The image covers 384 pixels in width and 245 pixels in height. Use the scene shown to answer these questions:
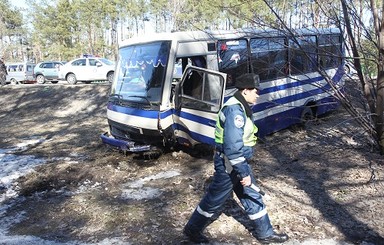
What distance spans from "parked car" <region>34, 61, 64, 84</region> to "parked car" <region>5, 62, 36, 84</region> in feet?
4.35

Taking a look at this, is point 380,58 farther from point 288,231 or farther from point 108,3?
point 108,3

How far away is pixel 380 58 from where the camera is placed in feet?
17.6

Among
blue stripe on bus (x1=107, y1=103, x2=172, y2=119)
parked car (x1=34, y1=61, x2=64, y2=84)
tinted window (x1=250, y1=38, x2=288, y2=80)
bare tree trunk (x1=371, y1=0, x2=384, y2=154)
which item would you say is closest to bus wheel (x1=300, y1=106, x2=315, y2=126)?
tinted window (x1=250, y1=38, x2=288, y2=80)

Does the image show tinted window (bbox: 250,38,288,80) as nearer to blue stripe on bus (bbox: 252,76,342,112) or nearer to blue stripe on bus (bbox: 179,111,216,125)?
blue stripe on bus (bbox: 252,76,342,112)

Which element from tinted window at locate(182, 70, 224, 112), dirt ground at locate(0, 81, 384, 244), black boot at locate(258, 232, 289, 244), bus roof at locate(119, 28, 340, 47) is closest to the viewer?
black boot at locate(258, 232, 289, 244)

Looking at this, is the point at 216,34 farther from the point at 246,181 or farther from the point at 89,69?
the point at 89,69

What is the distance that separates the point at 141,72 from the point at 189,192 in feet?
8.36

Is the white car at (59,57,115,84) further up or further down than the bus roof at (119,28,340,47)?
further down

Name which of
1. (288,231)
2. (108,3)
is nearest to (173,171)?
(288,231)

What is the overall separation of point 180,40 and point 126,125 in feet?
6.07

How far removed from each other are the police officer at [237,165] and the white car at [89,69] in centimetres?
1814

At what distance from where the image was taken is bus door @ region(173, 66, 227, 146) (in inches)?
239

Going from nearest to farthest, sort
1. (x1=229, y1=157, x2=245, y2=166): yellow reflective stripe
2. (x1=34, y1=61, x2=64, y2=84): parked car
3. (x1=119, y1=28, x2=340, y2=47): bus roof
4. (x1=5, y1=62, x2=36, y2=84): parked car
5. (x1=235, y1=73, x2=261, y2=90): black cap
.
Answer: (x1=229, y1=157, x2=245, y2=166): yellow reflective stripe → (x1=235, y1=73, x2=261, y2=90): black cap → (x1=119, y1=28, x2=340, y2=47): bus roof → (x1=34, y1=61, x2=64, y2=84): parked car → (x1=5, y1=62, x2=36, y2=84): parked car

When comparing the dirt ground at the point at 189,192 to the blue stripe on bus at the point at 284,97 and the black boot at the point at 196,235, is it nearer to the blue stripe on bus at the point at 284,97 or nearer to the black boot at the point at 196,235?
the black boot at the point at 196,235
